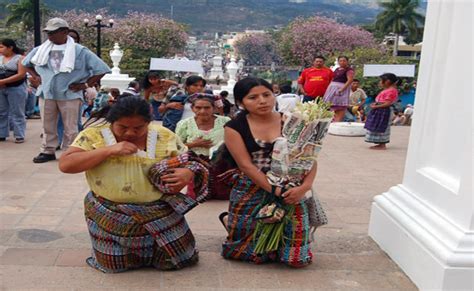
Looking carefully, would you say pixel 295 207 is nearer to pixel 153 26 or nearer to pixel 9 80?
pixel 9 80

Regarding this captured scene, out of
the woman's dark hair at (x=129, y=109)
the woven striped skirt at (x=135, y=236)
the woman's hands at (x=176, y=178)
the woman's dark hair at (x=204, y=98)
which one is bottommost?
the woven striped skirt at (x=135, y=236)

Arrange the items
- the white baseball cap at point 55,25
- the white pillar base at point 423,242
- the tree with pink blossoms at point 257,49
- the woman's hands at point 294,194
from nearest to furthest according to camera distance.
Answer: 1. the white pillar base at point 423,242
2. the woman's hands at point 294,194
3. the white baseball cap at point 55,25
4. the tree with pink blossoms at point 257,49

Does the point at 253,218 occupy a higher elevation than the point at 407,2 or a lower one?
lower

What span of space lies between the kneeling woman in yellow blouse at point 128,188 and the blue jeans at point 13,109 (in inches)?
185

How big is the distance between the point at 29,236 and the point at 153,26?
28549 mm

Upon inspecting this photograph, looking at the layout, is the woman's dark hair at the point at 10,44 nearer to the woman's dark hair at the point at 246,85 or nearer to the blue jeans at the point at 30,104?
the blue jeans at the point at 30,104

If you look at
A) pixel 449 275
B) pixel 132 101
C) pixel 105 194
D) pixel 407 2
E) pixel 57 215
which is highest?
pixel 407 2

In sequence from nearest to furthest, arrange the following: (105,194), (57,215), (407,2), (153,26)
→ (105,194)
(57,215)
(153,26)
(407,2)

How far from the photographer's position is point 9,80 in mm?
6914

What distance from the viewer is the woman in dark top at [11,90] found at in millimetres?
7039

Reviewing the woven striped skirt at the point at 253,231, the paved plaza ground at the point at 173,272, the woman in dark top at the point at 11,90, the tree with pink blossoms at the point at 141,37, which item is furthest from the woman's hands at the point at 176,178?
the tree with pink blossoms at the point at 141,37

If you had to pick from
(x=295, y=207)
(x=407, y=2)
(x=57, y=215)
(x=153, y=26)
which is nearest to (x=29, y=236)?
(x=57, y=215)

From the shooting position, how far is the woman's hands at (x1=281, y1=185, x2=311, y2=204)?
312 centimetres

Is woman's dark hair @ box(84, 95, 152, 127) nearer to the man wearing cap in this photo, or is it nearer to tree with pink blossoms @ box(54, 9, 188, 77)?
the man wearing cap
